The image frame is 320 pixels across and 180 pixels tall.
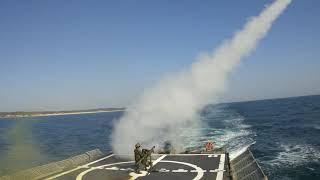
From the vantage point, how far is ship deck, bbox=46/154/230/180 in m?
26.5

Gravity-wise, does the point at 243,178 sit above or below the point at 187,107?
below

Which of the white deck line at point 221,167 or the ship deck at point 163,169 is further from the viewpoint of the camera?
the ship deck at point 163,169

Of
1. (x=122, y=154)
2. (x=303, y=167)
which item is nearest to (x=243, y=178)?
(x=122, y=154)

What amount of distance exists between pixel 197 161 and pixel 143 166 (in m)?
4.95

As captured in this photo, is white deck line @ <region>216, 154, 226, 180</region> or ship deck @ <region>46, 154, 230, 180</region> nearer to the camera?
white deck line @ <region>216, 154, 226, 180</region>

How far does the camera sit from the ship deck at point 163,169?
2649 centimetres

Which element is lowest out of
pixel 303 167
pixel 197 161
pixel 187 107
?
pixel 303 167

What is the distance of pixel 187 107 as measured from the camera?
40844mm

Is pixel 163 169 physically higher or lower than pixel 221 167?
higher

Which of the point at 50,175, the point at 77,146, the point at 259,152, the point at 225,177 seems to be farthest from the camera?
the point at 77,146

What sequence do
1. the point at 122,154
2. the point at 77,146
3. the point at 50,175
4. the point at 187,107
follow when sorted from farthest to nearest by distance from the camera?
1. the point at 77,146
2. the point at 187,107
3. the point at 122,154
4. the point at 50,175

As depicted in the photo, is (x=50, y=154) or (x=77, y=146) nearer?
(x=50, y=154)

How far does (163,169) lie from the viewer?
28734 millimetres

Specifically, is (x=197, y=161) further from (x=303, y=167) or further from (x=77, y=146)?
(x=77, y=146)
